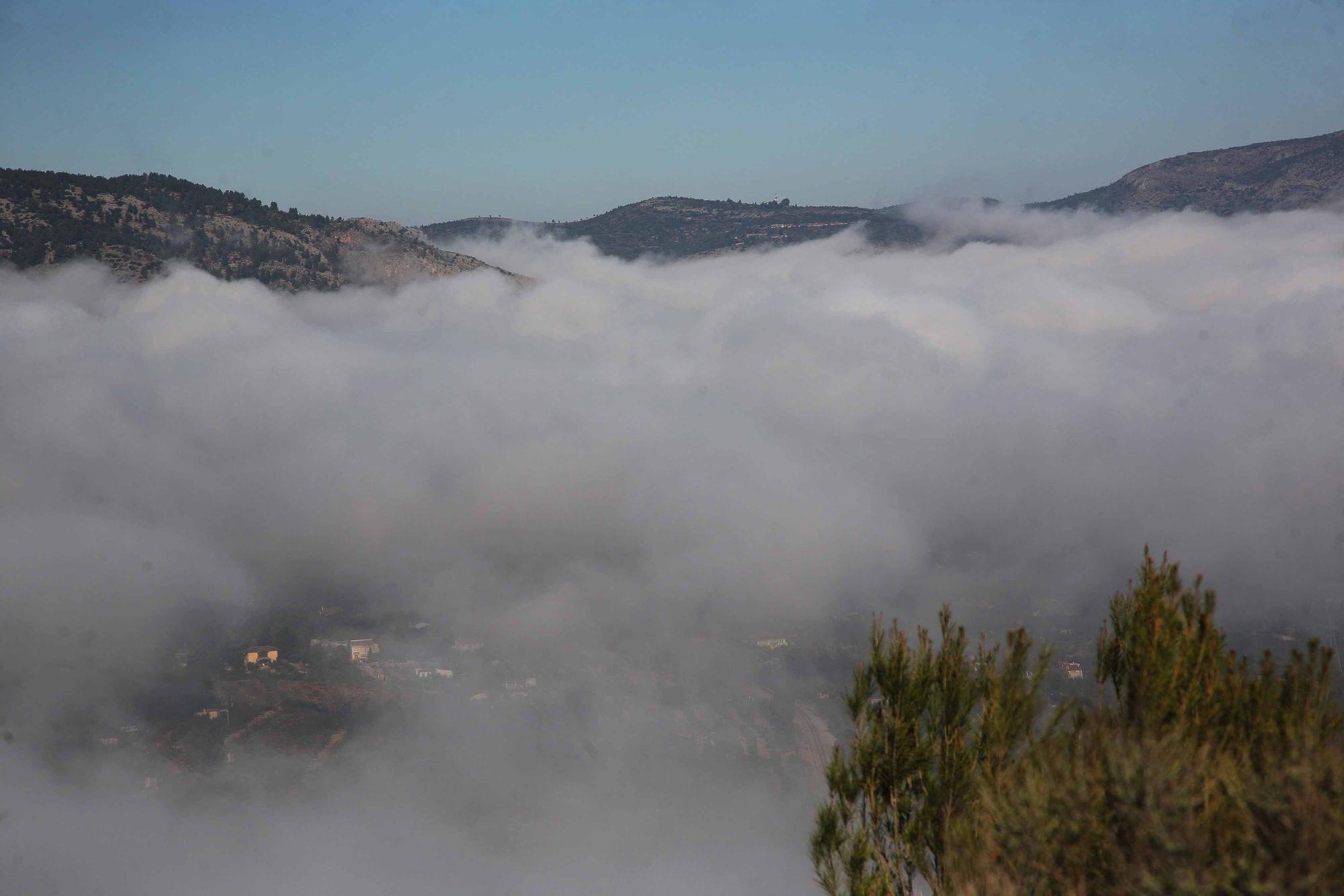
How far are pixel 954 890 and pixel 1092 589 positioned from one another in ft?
551

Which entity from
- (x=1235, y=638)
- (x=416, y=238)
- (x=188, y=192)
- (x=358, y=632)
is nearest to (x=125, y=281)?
(x=188, y=192)

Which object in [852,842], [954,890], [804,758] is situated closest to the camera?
[954,890]

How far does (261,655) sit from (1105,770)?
17014cm

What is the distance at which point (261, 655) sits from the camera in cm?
15988

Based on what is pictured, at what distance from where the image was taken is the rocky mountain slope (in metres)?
128

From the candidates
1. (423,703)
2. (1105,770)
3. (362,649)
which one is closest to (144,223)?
(362,649)

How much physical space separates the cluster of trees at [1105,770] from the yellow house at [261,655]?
530 feet

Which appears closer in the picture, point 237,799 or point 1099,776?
point 1099,776

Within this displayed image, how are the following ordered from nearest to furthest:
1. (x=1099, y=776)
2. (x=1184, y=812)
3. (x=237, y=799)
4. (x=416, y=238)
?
(x=1184, y=812)
(x=1099, y=776)
(x=237, y=799)
(x=416, y=238)

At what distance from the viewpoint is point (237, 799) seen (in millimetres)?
141500

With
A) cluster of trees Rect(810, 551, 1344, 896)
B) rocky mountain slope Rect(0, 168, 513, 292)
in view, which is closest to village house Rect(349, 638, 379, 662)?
rocky mountain slope Rect(0, 168, 513, 292)

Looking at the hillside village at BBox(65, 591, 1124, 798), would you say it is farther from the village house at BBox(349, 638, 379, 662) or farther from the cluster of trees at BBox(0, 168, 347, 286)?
the cluster of trees at BBox(0, 168, 347, 286)


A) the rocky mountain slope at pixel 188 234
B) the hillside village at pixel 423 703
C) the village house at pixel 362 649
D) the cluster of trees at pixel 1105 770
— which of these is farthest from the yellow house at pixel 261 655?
the cluster of trees at pixel 1105 770

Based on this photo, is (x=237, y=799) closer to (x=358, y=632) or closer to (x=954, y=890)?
(x=358, y=632)
